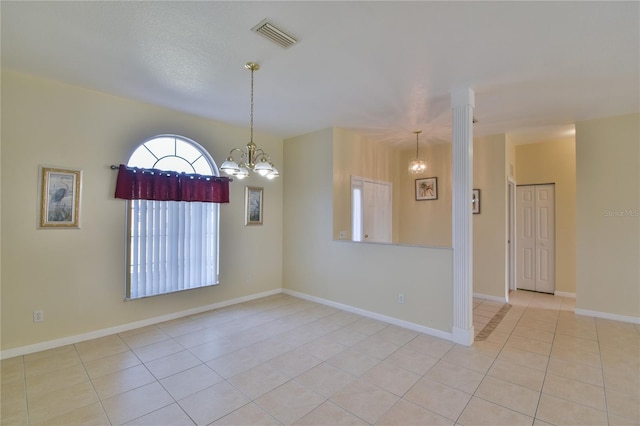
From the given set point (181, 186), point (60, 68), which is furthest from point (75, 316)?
point (60, 68)

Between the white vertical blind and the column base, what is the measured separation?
3.46 metres

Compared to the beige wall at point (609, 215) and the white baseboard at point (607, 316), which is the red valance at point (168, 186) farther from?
the white baseboard at point (607, 316)

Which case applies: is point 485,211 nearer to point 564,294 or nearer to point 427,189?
point 427,189

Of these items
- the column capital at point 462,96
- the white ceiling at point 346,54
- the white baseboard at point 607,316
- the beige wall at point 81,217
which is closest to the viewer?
the white ceiling at point 346,54

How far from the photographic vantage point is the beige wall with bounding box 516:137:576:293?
5.36 m

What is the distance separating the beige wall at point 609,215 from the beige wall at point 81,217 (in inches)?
230

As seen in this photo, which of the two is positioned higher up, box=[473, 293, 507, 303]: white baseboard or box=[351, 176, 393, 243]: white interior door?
box=[351, 176, 393, 243]: white interior door

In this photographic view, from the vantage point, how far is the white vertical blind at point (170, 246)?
12.6 ft

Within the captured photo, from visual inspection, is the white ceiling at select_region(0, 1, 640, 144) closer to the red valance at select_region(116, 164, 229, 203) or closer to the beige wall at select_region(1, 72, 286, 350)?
the beige wall at select_region(1, 72, 286, 350)

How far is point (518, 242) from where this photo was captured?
5980 mm

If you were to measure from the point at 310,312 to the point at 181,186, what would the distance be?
8.66 ft

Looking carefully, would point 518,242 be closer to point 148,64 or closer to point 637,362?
point 637,362

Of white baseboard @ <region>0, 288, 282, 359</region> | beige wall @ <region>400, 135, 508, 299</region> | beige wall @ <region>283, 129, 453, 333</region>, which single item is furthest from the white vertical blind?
beige wall @ <region>400, 135, 508, 299</region>

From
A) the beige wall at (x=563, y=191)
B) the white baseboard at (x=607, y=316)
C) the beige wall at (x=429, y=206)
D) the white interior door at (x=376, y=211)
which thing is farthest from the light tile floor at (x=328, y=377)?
the beige wall at (x=429, y=206)
